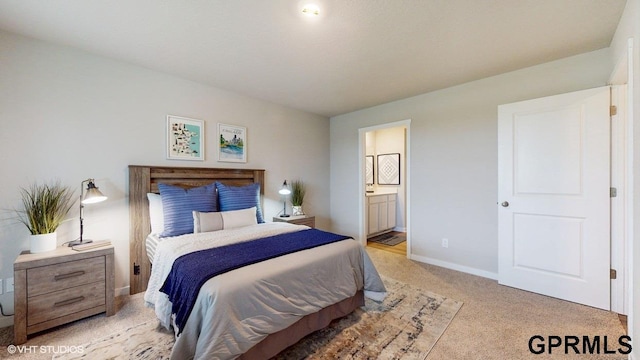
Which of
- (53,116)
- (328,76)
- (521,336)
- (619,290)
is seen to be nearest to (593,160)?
(619,290)

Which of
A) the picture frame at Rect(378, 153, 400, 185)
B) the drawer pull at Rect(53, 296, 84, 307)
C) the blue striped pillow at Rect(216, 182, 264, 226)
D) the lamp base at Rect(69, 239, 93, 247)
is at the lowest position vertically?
the drawer pull at Rect(53, 296, 84, 307)

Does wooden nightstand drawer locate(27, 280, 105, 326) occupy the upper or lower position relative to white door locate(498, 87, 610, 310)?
lower

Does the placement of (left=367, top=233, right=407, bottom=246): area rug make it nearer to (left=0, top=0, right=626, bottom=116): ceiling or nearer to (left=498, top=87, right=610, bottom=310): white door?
(left=498, top=87, right=610, bottom=310): white door

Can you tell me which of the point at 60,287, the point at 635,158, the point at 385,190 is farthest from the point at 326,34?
the point at 385,190

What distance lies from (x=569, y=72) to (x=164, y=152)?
172 inches

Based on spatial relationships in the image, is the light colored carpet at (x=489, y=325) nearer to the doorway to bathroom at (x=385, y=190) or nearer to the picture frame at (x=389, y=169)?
the doorway to bathroom at (x=385, y=190)

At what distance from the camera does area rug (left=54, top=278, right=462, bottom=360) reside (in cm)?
171

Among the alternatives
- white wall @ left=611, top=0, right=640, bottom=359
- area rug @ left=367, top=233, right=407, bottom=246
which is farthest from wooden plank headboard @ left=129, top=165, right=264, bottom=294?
white wall @ left=611, top=0, right=640, bottom=359

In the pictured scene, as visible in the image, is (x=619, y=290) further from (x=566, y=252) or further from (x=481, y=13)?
(x=481, y=13)

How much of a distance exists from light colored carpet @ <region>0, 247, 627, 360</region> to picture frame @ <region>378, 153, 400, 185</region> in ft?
10.4

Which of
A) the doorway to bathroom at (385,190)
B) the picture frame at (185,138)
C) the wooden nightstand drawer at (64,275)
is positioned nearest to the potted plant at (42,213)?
the wooden nightstand drawer at (64,275)

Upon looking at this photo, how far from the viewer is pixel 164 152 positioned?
2865 millimetres

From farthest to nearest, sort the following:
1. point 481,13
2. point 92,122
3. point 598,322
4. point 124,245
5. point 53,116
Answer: point 124,245, point 92,122, point 53,116, point 598,322, point 481,13

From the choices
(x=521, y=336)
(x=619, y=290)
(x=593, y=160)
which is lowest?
(x=521, y=336)
